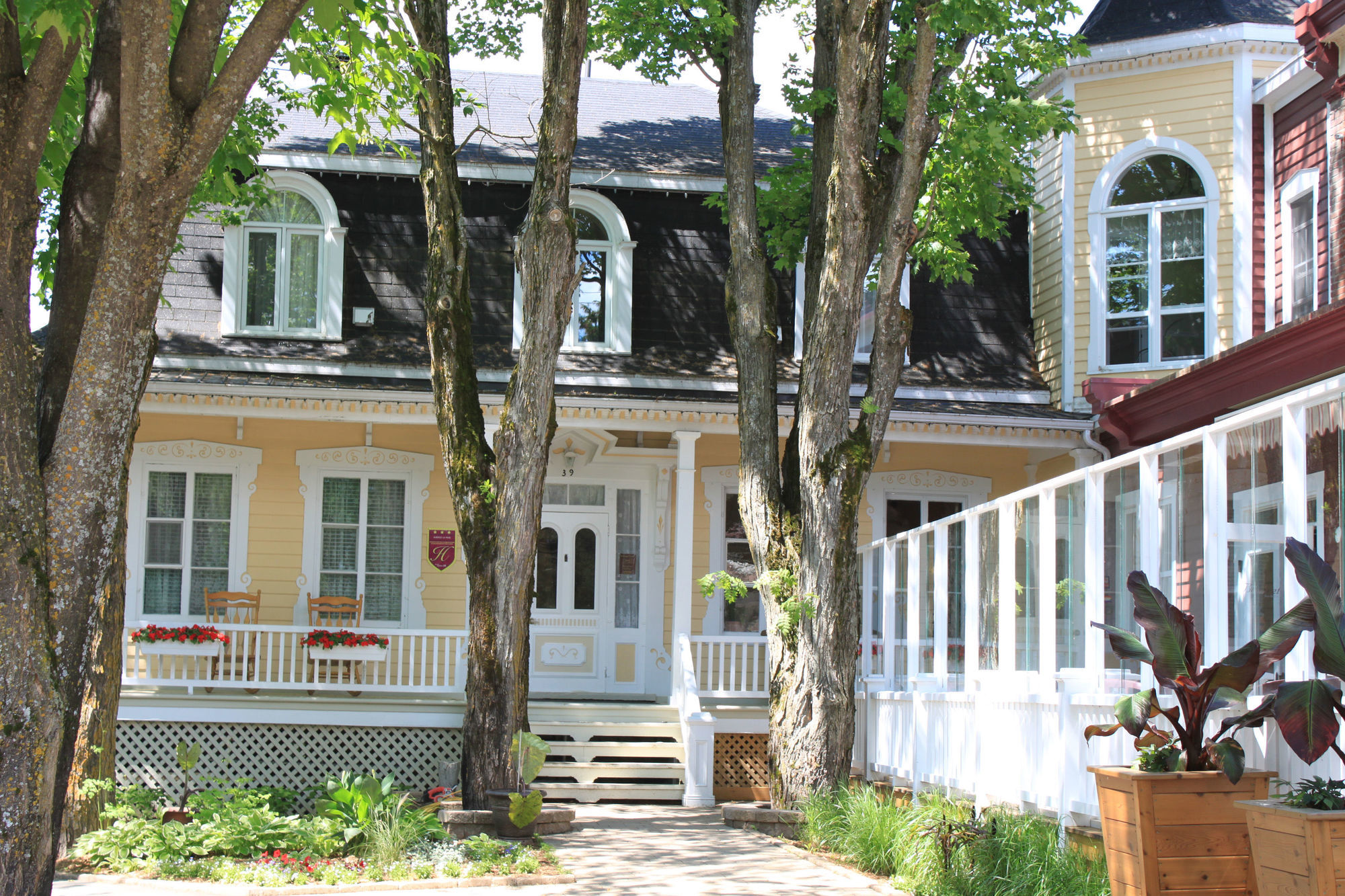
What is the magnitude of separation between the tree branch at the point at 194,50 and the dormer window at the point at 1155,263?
10.6 meters

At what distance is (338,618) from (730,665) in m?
4.30

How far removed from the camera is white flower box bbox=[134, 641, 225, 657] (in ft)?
38.5

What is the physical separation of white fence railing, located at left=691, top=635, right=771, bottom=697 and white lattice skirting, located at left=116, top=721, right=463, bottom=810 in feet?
8.43

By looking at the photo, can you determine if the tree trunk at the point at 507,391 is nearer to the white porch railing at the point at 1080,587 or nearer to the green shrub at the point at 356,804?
the green shrub at the point at 356,804

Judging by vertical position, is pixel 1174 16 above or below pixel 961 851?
above

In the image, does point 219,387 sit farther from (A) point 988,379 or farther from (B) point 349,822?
(A) point 988,379

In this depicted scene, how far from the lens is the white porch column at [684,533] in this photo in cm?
1227

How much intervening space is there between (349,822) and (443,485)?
5.87 meters

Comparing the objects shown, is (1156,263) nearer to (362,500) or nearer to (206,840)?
(362,500)

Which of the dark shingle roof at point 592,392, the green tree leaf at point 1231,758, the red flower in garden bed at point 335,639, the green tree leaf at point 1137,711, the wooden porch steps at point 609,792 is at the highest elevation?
the dark shingle roof at point 592,392

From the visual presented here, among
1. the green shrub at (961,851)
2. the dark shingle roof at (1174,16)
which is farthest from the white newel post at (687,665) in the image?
the dark shingle roof at (1174,16)

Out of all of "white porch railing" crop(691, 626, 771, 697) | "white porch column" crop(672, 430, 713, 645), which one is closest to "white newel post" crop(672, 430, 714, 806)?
"white porch column" crop(672, 430, 713, 645)

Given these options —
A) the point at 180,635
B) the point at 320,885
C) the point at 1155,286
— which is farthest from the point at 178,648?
the point at 1155,286

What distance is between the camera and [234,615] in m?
13.2
